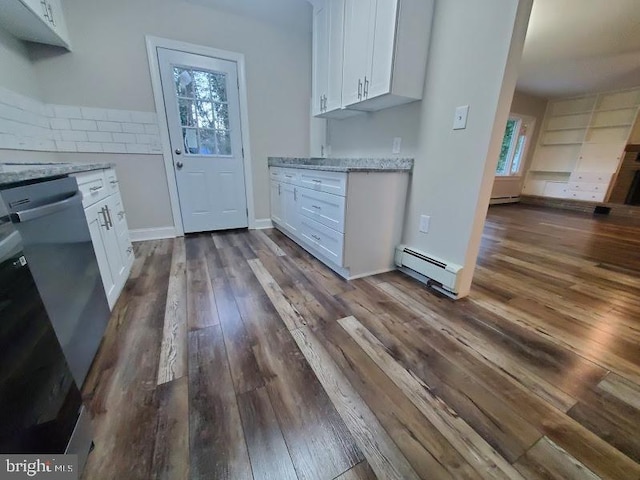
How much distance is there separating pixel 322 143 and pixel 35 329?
321 centimetres

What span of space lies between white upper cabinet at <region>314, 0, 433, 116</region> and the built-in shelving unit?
6.17 meters

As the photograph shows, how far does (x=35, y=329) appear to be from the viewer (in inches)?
25.6

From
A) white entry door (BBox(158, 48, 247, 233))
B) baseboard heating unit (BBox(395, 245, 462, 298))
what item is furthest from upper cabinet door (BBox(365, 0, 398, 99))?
white entry door (BBox(158, 48, 247, 233))

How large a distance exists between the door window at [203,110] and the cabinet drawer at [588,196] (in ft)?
23.9

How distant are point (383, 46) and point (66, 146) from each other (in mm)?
3005

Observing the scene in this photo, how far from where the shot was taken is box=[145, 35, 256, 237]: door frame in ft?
8.54

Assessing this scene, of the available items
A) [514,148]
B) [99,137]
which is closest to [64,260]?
[99,137]

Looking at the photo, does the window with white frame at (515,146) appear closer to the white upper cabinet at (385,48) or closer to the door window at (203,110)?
the white upper cabinet at (385,48)

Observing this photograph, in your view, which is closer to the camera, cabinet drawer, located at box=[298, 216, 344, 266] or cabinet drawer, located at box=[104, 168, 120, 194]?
cabinet drawer, located at box=[104, 168, 120, 194]

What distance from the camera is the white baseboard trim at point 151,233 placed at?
291 cm

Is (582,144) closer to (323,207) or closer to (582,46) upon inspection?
(582,46)

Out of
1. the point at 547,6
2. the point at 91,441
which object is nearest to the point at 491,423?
the point at 91,441

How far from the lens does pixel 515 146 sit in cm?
602

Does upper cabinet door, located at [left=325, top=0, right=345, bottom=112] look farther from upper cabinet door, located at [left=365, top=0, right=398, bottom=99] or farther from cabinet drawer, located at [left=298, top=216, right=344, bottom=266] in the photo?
cabinet drawer, located at [left=298, top=216, right=344, bottom=266]
